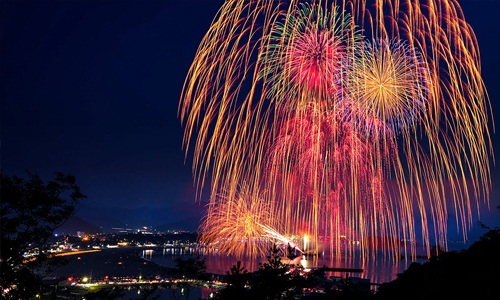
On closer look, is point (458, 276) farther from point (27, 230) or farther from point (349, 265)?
point (349, 265)

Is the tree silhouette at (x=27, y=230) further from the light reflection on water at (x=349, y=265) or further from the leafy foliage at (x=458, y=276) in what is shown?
the light reflection on water at (x=349, y=265)

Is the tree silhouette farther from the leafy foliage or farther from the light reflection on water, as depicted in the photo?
the light reflection on water

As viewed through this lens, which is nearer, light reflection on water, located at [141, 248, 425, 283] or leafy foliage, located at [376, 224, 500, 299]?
leafy foliage, located at [376, 224, 500, 299]

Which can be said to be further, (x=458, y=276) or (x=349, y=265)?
(x=349, y=265)

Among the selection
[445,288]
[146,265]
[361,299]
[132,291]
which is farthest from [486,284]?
[146,265]

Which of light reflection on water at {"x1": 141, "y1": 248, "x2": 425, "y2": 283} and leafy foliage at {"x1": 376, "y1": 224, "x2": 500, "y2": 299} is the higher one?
light reflection on water at {"x1": 141, "y1": 248, "x2": 425, "y2": 283}

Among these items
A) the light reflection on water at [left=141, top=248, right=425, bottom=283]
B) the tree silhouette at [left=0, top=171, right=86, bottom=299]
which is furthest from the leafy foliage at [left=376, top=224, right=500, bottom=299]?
the light reflection on water at [left=141, top=248, right=425, bottom=283]

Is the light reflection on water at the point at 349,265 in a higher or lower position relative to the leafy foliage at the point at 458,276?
higher

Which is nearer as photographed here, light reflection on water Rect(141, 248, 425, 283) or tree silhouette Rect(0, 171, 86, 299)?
tree silhouette Rect(0, 171, 86, 299)

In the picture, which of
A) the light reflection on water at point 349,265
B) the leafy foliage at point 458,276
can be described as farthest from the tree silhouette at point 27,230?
the light reflection on water at point 349,265

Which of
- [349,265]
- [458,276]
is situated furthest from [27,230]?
[349,265]

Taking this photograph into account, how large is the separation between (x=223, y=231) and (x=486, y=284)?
32355 mm

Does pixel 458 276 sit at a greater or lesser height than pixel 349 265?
lesser

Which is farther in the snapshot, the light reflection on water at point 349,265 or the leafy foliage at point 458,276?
the light reflection on water at point 349,265
